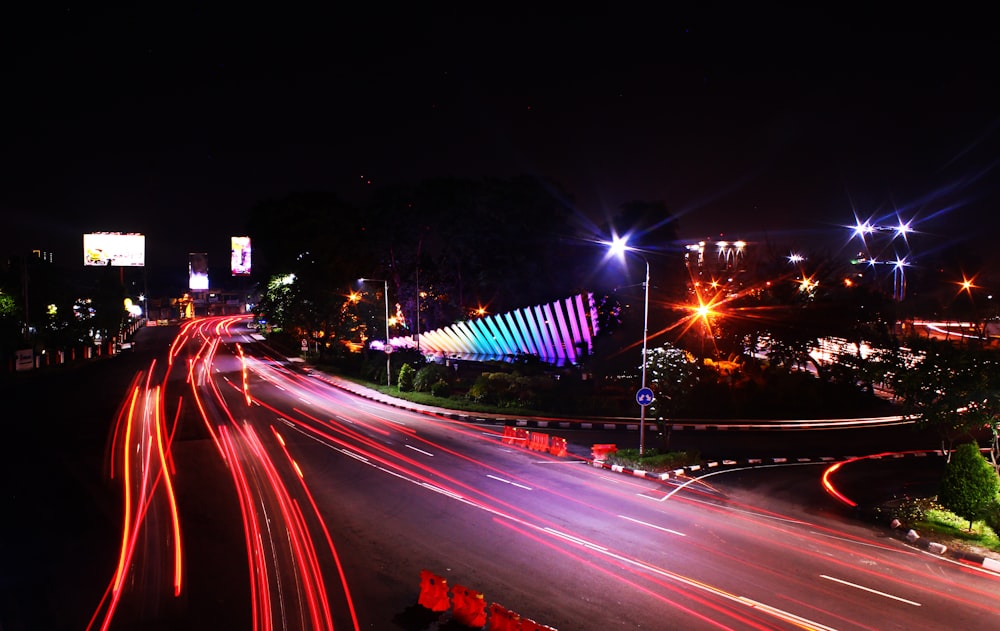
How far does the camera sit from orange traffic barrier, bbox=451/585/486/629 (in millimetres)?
9500

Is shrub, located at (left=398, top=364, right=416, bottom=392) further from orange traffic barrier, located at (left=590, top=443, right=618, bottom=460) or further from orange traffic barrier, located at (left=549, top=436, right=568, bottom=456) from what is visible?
orange traffic barrier, located at (left=590, top=443, right=618, bottom=460)

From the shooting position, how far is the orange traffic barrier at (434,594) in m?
9.95

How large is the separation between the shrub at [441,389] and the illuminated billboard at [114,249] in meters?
50.9

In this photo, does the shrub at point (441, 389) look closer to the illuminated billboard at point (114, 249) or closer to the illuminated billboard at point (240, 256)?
the illuminated billboard at point (114, 249)

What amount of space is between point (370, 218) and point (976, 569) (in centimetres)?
5234

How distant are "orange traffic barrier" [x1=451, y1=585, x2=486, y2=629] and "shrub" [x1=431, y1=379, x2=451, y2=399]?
79.7 feet

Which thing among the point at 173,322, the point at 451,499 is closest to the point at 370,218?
the point at 451,499

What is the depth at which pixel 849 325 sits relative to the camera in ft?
108

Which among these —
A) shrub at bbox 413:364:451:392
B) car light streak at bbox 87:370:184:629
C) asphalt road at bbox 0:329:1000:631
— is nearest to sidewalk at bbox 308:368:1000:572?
asphalt road at bbox 0:329:1000:631

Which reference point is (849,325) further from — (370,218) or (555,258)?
(370,218)

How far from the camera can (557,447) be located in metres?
21.8

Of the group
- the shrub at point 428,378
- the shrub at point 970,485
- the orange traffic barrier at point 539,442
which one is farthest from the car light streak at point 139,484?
the shrub at point 970,485

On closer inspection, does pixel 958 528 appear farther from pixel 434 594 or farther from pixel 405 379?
pixel 405 379

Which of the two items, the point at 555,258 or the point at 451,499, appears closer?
the point at 451,499
